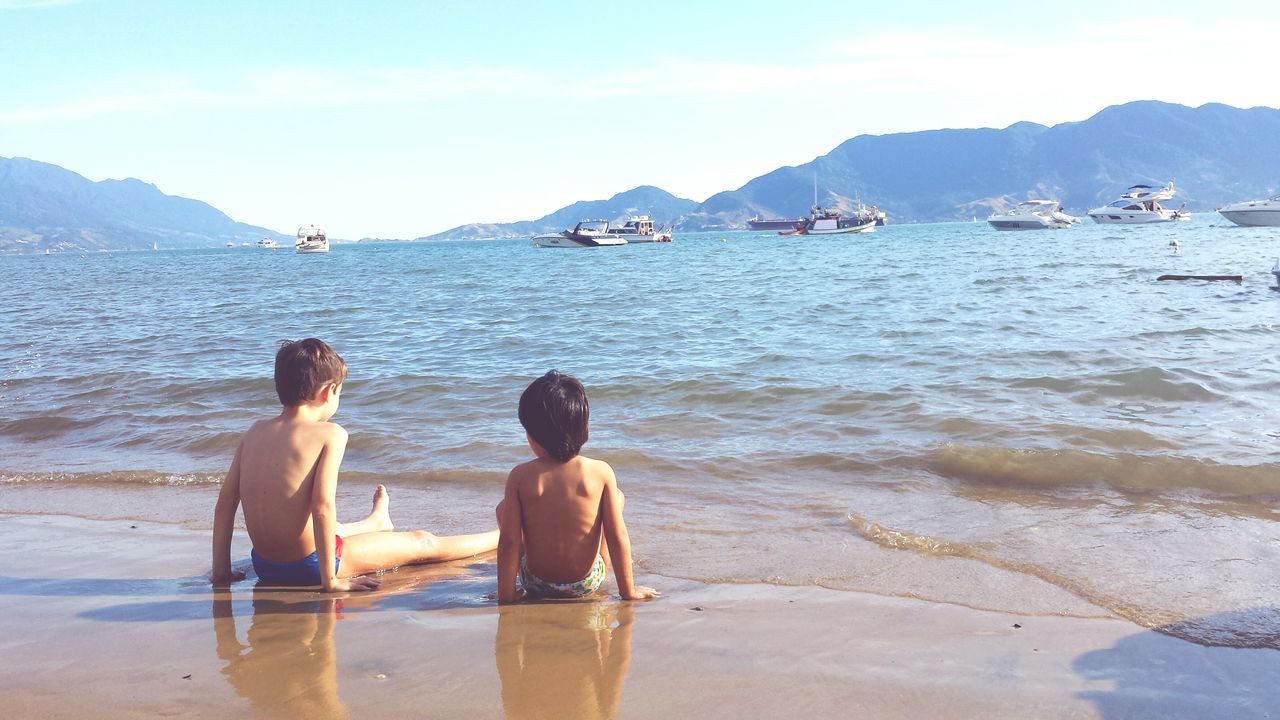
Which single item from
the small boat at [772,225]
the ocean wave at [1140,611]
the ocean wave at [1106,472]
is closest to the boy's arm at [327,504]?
the ocean wave at [1140,611]

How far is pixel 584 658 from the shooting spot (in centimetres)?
313

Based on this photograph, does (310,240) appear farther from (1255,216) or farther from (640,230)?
(1255,216)

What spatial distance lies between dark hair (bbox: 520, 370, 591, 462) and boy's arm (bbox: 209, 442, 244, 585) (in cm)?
146

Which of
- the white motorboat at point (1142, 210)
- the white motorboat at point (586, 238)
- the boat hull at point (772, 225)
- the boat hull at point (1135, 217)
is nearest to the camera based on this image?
the white motorboat at point (586, 238)

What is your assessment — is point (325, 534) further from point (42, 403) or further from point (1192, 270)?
point (1192, 270)

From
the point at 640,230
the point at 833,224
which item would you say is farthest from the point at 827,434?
the point at 833,224

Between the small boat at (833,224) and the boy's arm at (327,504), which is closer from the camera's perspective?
the boy's arm at (327,504)

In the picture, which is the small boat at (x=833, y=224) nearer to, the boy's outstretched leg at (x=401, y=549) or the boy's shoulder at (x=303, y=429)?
the boy's outstretched leg at (x=401, y=549)

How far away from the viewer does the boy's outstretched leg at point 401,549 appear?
4367mm

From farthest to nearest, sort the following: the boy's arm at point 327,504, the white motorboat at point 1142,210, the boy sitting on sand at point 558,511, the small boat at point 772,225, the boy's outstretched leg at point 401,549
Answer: the small boat at point 772,225 < the white motorboat at point 1142,210 < the boy's outstretched leg at point 401,549 < the boy's arm at point 327,504 < the boy sitting on sand at point 558,511

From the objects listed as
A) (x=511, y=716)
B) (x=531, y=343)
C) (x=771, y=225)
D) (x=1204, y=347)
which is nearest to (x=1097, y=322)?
(x=1204, y=347)

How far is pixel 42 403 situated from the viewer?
412 inches

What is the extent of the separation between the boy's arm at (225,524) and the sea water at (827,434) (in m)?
0.71

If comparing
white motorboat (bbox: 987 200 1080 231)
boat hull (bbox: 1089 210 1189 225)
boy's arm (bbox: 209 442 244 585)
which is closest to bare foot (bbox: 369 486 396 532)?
boy's arm (bbox: 209 442 244 585)
